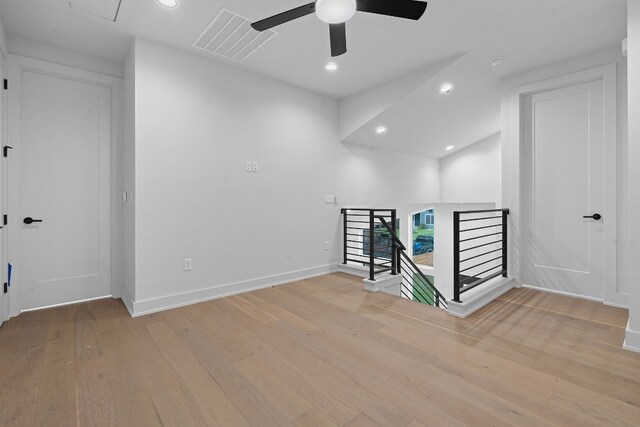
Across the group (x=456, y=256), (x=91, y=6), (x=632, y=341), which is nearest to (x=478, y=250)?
(x=456, y=256)

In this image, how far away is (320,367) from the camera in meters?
1.94

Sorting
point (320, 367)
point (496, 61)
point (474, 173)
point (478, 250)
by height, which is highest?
point (496, 61)

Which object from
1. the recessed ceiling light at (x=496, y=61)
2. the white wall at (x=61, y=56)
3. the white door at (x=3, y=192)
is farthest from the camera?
the recessed ceiling light at (x=496, y=61)

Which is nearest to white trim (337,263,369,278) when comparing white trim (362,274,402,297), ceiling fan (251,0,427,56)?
white trim (362,274,402,297)

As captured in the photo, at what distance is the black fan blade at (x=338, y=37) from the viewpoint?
2.01m

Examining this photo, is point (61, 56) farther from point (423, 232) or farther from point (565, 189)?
A: point (423, 232)

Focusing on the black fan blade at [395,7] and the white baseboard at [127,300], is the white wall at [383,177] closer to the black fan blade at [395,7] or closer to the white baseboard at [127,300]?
the black fan blade at [395,7]

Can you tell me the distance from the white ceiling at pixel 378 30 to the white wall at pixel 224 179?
393 millimetres

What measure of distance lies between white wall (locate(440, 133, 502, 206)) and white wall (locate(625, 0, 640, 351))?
13.5ft

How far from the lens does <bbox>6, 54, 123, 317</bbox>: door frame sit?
9.21 ft

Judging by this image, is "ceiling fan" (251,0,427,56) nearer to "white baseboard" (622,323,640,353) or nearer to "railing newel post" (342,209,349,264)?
"white baseboard" (622,323,640,353)

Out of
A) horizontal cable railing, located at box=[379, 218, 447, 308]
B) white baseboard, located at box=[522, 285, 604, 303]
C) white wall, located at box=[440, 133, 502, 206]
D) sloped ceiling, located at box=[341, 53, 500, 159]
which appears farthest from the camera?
white wall, located at box=[440, 133, 502, 206]

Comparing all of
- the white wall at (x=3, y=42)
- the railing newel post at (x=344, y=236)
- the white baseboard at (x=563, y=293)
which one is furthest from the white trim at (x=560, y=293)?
the white wall at (x=3, y=42)

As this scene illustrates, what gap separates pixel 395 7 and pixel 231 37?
1745 millimetres
